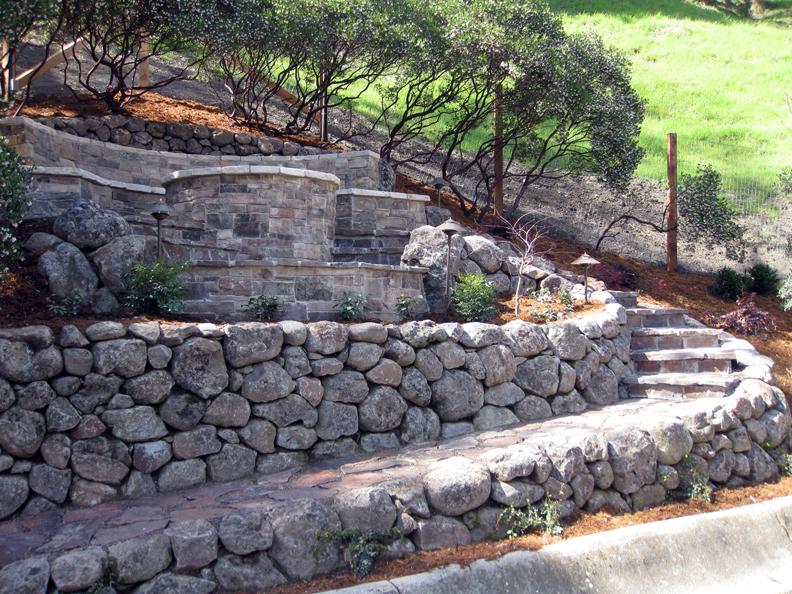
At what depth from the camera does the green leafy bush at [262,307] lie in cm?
812

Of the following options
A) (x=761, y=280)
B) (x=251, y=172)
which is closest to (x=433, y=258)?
(x=251, y=172)

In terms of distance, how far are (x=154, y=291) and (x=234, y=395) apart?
1631 millimetres

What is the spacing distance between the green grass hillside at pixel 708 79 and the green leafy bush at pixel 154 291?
1450 cm

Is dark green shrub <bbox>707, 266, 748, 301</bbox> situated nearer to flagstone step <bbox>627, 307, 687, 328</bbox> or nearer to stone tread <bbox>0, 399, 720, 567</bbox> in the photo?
flagstone step <bbox>627, 307, 687, 328</bbox>

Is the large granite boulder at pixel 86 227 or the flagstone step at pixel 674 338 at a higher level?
the large granite boulder at pixel 86 227

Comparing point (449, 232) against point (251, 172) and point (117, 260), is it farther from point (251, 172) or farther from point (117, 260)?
point (117, 260)

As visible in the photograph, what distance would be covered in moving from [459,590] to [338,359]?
2646 millimetres

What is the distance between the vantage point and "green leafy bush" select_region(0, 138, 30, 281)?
6.92 meters

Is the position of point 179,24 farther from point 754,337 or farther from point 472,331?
point 754,337

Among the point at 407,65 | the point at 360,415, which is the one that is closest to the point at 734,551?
the point at 360,415

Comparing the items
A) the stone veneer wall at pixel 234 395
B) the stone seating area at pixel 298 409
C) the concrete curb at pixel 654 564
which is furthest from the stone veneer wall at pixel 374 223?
the concrete curb at pixel 654 564

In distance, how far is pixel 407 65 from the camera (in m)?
15.5

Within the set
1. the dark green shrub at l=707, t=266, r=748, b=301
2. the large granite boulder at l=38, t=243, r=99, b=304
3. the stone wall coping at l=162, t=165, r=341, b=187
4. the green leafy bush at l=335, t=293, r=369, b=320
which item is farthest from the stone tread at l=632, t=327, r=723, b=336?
the large granite boulder at l=38, t=243, r=99, b=304

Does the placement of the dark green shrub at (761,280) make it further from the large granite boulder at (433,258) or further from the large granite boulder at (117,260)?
the large granite boulder at (117,260)
